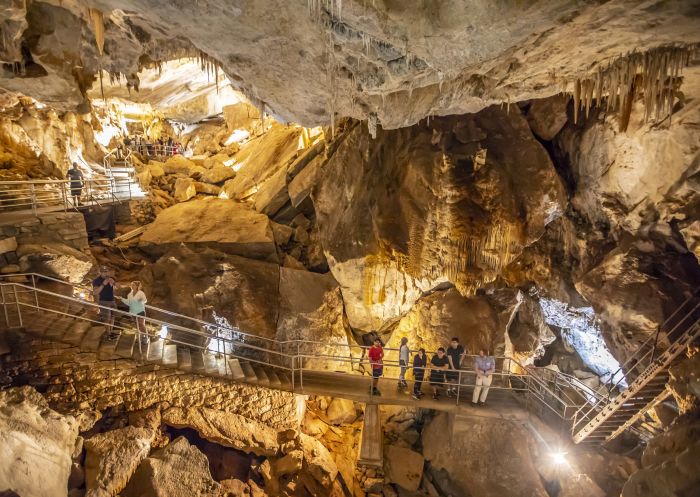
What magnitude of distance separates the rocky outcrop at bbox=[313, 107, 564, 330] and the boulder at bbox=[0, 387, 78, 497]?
6.51 meters

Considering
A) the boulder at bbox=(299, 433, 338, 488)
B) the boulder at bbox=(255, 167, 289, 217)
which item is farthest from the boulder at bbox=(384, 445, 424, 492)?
the boulder at bbox=(255, 167, 289, 217)

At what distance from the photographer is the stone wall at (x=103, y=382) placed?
5.64 meters

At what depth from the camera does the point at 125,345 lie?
21.2 ft

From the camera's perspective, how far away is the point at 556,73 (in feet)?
18.8

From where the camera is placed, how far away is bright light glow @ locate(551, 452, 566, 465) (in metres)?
7.15

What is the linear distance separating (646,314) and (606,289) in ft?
2.63

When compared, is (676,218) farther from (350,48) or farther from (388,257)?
(350,48)

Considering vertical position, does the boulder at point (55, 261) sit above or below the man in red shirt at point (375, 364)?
above

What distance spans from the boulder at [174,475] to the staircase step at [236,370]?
1195 mm

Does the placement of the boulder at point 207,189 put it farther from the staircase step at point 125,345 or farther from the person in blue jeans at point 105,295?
the staircase step at point 125,345

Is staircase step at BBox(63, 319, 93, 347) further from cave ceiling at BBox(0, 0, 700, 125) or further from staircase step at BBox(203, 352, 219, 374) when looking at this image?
cave ceiling at BBox(0, 0, 700, 125)

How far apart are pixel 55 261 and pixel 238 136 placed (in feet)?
42.2

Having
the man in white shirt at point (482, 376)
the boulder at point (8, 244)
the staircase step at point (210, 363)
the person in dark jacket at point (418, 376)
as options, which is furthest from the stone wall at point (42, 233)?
the man in white shirt at point (482, 376)

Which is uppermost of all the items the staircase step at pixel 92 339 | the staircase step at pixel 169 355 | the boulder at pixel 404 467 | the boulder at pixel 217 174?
the boulder at pixel 217 174
